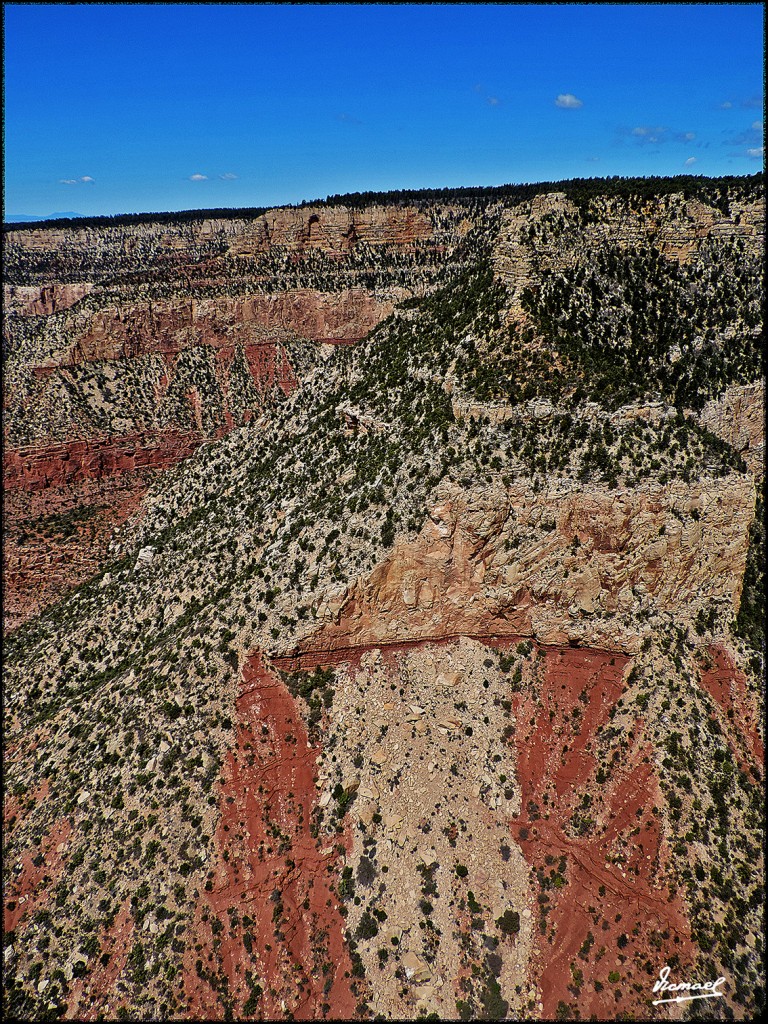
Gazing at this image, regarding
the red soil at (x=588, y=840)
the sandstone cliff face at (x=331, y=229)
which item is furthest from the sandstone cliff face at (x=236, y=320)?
the red soil at (x=588, y=840)

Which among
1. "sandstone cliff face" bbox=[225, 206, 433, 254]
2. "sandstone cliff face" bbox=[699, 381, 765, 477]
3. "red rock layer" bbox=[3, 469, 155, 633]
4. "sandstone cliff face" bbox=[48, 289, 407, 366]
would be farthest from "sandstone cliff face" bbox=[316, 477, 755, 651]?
"sandstone cliff face" bbox=[225, 206, 433, 254]

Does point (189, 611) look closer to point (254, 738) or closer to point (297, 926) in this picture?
point (254, 738)

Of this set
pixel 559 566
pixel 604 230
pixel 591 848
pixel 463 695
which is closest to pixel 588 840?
pixel 591 848

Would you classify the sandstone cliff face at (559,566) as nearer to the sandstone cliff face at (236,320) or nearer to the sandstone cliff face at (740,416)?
the sandstone cliff face at (740,416)

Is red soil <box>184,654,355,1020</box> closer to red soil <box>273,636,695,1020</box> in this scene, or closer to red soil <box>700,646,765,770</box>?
red soil <box>273,636,695,1020</box>

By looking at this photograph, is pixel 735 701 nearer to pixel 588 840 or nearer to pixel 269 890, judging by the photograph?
pixel 588 840

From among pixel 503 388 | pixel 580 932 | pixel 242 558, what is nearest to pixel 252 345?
pixel 242 558
